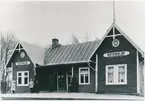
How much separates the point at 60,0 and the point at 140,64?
94cm

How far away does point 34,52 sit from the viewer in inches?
124

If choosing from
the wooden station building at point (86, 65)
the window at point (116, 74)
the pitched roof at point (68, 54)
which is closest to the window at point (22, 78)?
the wooden station building at point (86, 65)

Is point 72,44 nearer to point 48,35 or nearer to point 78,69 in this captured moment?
point 48,35

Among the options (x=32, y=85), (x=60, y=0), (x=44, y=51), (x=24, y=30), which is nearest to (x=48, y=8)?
(x=60, y=0)

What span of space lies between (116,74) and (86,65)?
36cm

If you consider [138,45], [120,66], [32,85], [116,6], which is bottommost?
[32,85]

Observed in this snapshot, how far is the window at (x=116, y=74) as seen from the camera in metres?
2.91

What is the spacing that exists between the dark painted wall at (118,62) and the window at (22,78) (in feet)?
2.38

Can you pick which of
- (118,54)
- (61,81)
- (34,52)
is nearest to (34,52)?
(34,52)

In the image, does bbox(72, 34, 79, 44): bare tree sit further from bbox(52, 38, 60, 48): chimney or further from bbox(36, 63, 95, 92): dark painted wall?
bbox(36, 63, 95, 92): dark painted wall

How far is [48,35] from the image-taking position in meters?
2.83

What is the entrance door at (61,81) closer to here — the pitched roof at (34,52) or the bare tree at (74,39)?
the pitched roof at (34,52)

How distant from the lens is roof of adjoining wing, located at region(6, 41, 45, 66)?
295 cm

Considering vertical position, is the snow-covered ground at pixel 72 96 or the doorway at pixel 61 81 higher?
the doorway at pixel 61 81
